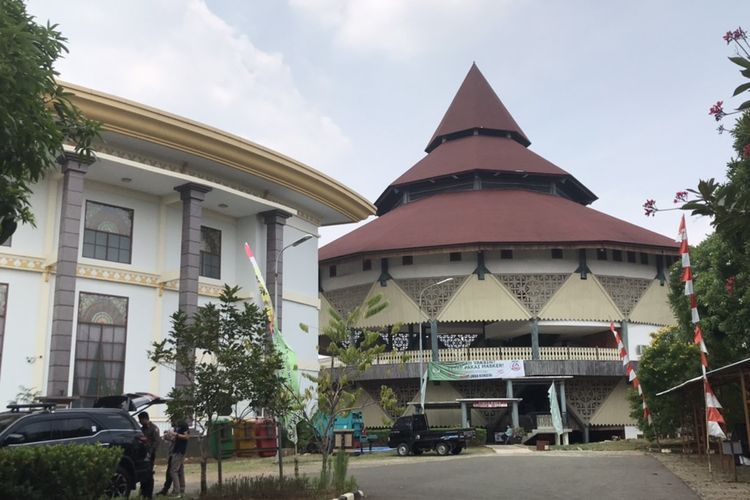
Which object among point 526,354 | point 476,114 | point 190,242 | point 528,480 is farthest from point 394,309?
point 528,480

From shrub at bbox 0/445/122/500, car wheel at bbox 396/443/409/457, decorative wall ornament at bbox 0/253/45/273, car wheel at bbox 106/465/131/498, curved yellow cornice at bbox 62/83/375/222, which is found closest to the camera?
shrub at bbox 0/445/122/500

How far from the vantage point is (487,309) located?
38.5 m

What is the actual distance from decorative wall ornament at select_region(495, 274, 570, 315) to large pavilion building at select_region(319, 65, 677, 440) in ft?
0.17

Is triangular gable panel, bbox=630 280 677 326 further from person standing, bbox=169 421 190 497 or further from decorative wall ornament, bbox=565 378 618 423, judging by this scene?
person standing, bbox=169 421 190 497

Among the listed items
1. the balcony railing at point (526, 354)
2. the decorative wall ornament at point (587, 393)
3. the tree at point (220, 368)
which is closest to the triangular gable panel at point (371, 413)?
the balcony railing at point (526, 354)

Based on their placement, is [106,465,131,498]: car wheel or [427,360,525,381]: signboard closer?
[106,465,131,498]: car wheel

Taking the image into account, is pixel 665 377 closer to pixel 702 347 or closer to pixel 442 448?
pixel 442 448

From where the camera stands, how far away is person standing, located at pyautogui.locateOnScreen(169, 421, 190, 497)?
13867 mm

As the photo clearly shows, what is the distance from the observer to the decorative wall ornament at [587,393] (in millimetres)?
39000

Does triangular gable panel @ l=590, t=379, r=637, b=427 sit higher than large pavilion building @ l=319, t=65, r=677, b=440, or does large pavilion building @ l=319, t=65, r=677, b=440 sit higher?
large pavilion building @ l=319, t=65, r=677, b=440

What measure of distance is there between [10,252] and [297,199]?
12846mm

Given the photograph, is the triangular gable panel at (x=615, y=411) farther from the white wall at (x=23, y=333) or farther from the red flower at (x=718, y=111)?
the red flower at (x=718, y=111)

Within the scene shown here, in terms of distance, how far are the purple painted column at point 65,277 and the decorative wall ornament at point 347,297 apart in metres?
20.0

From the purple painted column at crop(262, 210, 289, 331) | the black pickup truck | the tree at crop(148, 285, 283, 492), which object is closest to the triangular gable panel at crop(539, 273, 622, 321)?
the black pickup truck
